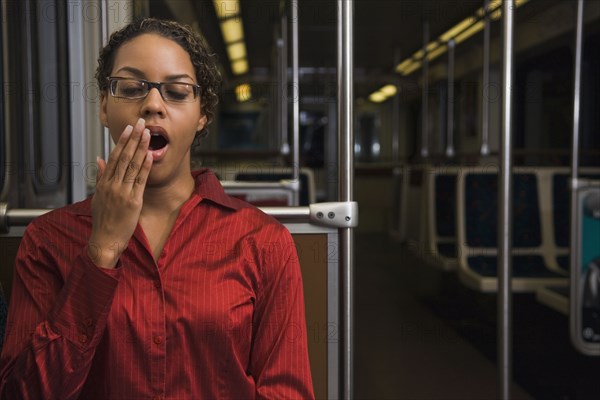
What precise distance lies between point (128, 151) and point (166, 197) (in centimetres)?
20

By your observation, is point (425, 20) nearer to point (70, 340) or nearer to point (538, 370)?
point (538, 370)

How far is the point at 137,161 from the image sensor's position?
0.91 m

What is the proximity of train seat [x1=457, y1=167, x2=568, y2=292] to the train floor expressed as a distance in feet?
1.41

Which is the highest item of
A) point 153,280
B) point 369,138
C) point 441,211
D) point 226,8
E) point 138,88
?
point 226,8

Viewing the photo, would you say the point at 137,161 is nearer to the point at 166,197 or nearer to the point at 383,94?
the point at 166,197

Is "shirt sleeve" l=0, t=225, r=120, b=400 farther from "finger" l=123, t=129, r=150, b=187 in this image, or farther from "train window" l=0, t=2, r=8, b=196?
"train window" l=0, t=2, r=8, b=196

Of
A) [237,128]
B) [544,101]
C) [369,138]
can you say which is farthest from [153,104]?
[237,128]

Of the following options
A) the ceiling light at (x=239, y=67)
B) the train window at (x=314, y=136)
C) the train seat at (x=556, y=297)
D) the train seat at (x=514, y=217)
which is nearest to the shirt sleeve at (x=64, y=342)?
the train seat at (x=556, y=297)

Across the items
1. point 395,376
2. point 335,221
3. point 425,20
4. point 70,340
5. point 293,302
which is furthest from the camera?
point 425,20

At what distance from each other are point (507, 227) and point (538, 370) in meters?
1.92

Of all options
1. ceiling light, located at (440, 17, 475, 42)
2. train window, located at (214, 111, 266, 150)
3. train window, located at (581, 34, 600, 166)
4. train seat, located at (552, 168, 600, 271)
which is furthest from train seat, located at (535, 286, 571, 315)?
train window, located at (214, 111, 266, 150)

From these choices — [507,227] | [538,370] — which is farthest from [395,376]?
[507,227]

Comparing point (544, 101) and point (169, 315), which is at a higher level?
point (544, 101)

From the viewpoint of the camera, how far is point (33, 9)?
1645mm
